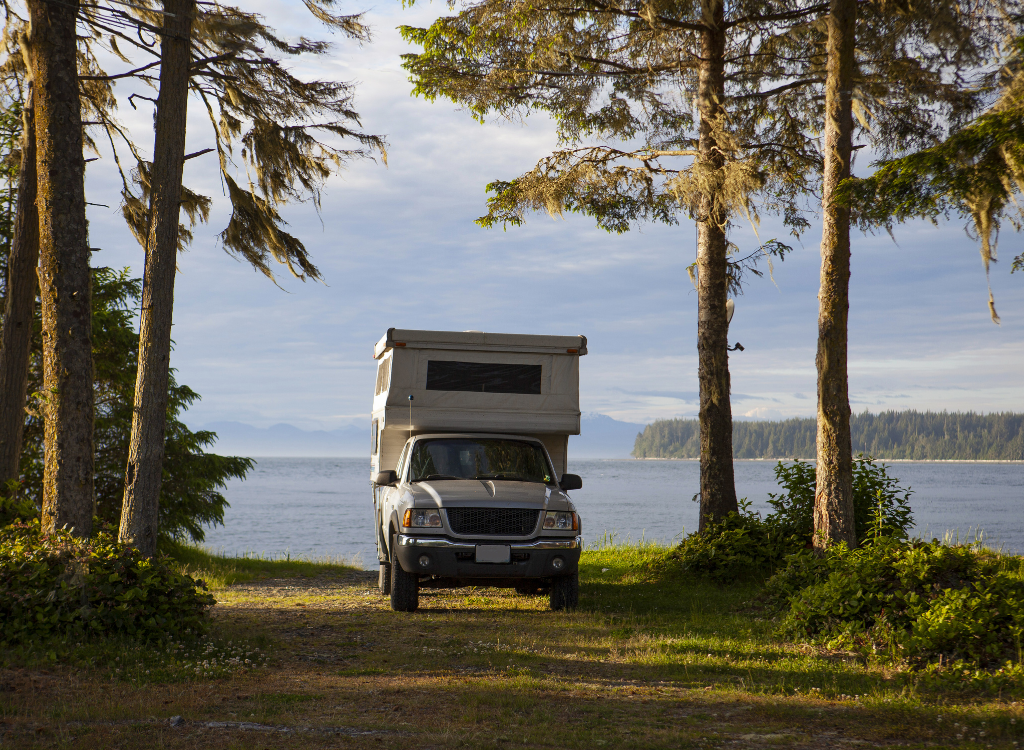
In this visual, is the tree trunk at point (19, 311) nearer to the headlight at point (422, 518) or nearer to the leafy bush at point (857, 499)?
the headlight at point (422, 518)

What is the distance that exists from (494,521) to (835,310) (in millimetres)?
4617

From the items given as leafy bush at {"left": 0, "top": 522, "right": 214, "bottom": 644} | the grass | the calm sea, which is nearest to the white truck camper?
the grass

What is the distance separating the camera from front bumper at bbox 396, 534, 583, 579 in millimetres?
9461

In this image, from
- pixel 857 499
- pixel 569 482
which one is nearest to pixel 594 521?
pixel 857 499

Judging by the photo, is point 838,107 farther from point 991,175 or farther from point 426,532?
point 426,532

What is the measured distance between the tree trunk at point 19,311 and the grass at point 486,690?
4.71m

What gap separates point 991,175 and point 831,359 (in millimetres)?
2547

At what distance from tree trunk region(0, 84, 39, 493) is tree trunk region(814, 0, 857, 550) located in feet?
35.1

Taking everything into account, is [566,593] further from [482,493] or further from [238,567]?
[238,567]

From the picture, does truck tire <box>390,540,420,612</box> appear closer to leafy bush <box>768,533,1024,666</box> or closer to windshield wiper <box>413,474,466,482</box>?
windshield wiper <box>413,474,466,482</box>

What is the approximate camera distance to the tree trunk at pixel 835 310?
9.70m

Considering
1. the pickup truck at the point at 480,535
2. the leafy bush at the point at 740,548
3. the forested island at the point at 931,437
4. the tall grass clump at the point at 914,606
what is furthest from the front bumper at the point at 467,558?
the forested island at the point at 931,437

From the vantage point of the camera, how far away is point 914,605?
721 cm

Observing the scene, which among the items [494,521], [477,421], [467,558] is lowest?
[467,558]
